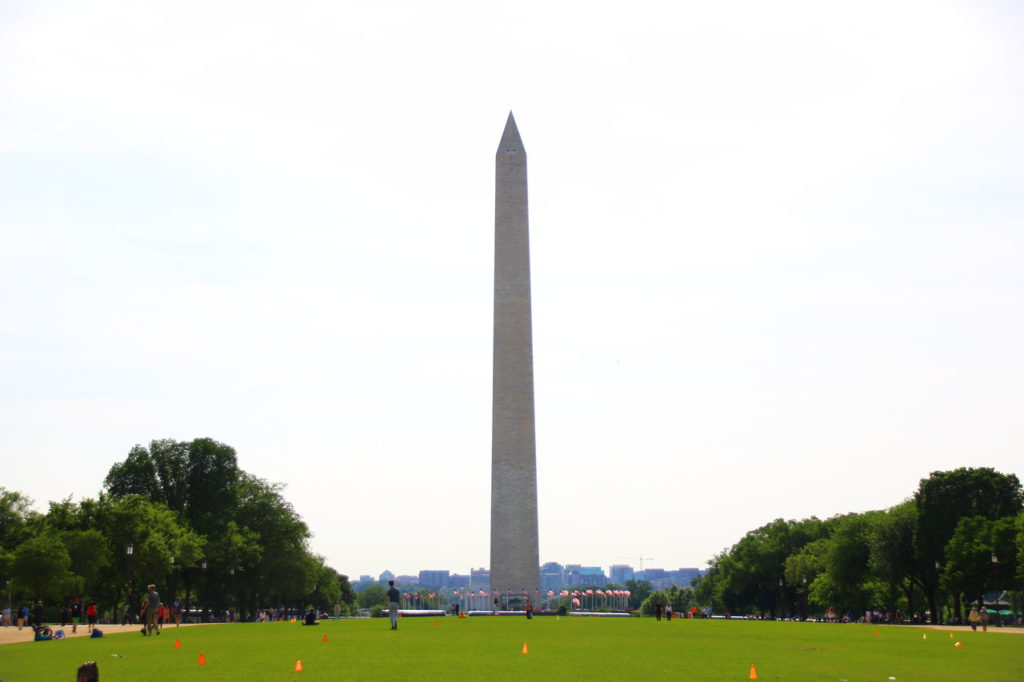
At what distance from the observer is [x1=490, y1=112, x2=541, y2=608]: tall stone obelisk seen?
6962cm

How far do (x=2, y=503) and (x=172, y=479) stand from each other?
619 inches

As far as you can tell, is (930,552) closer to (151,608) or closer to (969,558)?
(969,558)

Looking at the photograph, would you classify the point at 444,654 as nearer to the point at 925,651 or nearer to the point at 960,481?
the point at 925,651

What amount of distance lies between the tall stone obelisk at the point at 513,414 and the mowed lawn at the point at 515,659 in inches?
1437

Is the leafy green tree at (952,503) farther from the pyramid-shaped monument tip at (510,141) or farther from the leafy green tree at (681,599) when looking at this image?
the leafy green tree at (681,599)

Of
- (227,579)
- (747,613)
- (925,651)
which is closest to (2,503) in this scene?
(227,579)

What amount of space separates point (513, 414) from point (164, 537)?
22137 millimetres

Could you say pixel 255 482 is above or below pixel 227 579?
above

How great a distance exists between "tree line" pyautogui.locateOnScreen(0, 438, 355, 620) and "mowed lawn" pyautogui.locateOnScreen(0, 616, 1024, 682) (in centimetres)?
2797

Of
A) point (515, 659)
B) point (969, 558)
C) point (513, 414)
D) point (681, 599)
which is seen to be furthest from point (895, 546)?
point (681, 599)

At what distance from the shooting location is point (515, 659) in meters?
22.3

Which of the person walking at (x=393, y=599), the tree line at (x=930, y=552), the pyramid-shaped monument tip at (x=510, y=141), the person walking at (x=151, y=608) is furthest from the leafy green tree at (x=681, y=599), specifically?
the person walking at (x=151, y=608)

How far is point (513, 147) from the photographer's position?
71.9 m

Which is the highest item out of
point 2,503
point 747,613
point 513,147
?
point 513,147
